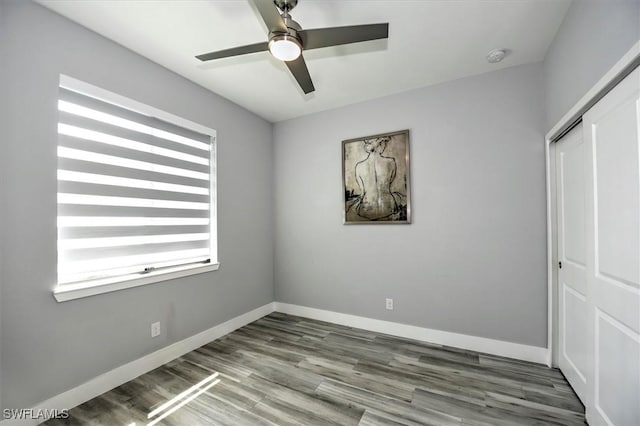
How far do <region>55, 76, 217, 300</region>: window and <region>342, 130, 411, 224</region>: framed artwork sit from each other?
5.49 ft

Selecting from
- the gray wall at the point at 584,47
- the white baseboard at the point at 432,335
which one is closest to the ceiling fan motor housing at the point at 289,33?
the gray wall at the point at 584,47

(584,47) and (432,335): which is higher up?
(584,47)

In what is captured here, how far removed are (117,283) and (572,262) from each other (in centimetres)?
350

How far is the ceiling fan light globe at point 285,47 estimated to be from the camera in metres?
1.42

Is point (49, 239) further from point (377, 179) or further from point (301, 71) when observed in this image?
point (377, 179)

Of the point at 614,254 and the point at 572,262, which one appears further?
the point at 572,262

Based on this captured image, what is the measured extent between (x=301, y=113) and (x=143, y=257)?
251 cm

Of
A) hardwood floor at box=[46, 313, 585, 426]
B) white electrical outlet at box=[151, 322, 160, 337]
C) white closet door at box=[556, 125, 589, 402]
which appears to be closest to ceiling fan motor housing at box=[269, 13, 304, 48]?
white closet door at box=[556, 125, 589, 402]

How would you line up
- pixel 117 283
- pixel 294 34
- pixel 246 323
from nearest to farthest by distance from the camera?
pixel 294 34 < pixel 117 283 < pixel 246 323

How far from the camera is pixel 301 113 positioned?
3.57 meters

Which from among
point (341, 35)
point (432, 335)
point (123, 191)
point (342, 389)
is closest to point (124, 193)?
point (123, 191)

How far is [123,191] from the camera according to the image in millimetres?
2180

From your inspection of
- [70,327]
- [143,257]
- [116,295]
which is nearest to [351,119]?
[143,257]

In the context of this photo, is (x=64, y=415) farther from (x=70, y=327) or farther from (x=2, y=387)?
(x=70, y=327)
